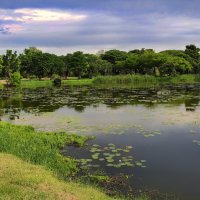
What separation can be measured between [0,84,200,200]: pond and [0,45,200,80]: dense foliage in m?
51.7

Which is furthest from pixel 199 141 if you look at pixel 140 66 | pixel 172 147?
pixel 140 66

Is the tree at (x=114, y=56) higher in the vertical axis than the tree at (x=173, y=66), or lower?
higher

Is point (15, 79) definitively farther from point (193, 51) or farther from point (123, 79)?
point (193, 51)

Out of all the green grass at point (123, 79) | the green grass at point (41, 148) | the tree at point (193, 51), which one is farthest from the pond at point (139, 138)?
the tree at point (193, 51)

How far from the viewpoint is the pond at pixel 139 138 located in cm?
1405

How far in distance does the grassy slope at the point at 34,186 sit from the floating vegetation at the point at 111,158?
132 inches

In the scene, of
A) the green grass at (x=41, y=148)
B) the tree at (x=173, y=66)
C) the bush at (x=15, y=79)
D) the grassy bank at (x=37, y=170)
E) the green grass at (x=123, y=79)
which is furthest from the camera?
the tree at (x=173, y=66)

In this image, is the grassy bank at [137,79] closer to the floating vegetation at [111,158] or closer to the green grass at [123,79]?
the green grass at [123,79]

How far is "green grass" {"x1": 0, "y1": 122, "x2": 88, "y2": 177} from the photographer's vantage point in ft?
47.4

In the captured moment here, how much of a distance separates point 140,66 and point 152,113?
74.6 metres

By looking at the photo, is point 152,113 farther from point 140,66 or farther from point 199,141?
point 140,66

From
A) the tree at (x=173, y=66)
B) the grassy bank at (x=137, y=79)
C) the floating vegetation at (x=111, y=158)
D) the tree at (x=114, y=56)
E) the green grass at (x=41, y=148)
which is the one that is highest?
the tree at (x=114, y=56)

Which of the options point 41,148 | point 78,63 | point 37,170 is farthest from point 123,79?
point 37,170

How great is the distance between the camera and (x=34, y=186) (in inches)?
410
